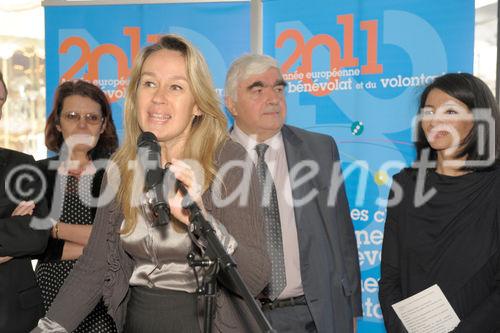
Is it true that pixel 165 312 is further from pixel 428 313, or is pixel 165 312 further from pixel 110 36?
pixel 110 36

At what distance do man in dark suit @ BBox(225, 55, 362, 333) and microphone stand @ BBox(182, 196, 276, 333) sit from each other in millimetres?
1603

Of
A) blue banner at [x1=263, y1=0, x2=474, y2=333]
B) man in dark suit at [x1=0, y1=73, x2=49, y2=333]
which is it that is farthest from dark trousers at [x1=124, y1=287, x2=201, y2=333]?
blue banner at [x1=263, y1=0, x2=474, y2=333]

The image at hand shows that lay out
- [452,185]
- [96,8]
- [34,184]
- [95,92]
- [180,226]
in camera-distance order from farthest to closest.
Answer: [96,8] → [95,92] → [34,184] → [452,185] → [180,226]

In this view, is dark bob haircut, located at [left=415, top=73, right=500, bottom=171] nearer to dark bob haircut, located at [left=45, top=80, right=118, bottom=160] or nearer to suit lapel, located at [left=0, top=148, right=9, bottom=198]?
dark bob haircut, located at [left=45, top=80, right=118, bottom=160]

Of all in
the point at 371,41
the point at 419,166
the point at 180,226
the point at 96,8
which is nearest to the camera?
the point at 180,226

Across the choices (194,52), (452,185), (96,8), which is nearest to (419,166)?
(452,185)

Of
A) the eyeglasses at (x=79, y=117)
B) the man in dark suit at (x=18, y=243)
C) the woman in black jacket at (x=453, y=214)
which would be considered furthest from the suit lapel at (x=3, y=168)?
the woman in black jacket at (x=453, y=214)

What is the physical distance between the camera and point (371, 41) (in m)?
4.04

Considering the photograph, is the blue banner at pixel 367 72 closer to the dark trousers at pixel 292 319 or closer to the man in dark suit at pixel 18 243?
the dark trousers at pixel 292 319

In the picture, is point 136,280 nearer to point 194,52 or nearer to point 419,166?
point 194,52

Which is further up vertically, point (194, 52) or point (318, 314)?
point (194, 52)

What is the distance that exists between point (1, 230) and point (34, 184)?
1.10 ft

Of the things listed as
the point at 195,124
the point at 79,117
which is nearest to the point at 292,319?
the point at 195,124

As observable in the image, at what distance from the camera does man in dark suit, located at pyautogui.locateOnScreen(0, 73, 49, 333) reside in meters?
2.73
